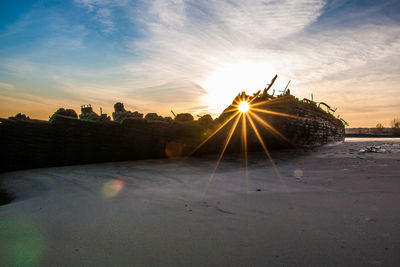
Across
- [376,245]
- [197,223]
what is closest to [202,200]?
[197,223]

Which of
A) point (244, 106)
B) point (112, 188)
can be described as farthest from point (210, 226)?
point (244, 106)

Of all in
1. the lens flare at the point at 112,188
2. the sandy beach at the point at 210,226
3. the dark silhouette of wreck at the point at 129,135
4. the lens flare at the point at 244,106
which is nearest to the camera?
the sandy beach at the point at 210,226

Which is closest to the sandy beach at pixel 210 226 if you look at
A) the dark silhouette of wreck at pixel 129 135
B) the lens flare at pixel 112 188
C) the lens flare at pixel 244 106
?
the lens flare at pixel 112 188

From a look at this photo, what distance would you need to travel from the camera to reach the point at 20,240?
1.49 meters

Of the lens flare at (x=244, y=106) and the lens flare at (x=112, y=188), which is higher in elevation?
the lens flare at (x=244, y=106)

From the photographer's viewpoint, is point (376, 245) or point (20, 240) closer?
point (376, 245)

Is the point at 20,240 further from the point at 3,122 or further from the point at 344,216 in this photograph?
the point at 3,122

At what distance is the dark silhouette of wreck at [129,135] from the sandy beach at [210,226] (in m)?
3.17

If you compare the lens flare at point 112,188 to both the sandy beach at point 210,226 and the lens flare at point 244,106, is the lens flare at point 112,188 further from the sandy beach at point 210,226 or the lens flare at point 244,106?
the lens flare at point 244,106

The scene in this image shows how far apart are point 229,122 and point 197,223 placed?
7.66 meters

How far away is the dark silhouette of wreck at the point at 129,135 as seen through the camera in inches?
216

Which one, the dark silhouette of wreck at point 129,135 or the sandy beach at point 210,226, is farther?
the dark silhouette of wreck at point 129,135

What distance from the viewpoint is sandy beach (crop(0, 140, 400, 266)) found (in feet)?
4.14

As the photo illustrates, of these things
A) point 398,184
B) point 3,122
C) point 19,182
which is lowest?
point 19,182
